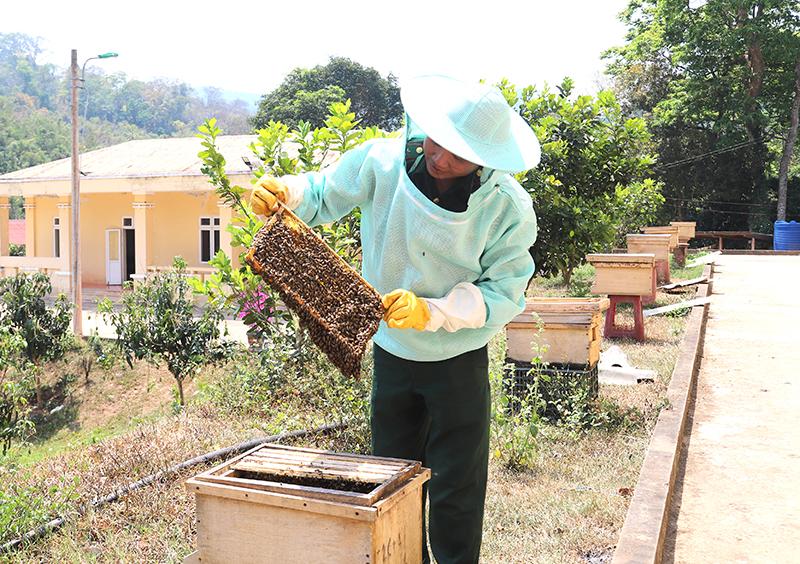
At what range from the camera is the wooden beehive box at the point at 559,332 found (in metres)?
4.98

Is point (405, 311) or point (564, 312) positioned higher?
point (405, 311)

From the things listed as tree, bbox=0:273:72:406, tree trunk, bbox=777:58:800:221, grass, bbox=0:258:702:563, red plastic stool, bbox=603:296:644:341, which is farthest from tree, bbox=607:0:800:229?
grass, bbox=0:258:702:563

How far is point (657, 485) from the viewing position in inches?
146

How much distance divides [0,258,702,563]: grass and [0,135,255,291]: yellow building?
12.6 meters

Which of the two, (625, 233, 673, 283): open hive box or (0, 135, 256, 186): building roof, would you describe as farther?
(0, 135, 256, 186): building roof

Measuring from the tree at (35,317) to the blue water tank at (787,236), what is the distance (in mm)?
23282

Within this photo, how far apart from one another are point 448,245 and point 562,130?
6404 millimetres

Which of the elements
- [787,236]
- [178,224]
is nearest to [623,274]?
[178,224]

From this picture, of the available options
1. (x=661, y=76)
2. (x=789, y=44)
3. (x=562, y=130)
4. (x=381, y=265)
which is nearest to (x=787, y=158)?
(x=789, y=44)

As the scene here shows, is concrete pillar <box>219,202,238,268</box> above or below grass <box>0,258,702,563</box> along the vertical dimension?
above

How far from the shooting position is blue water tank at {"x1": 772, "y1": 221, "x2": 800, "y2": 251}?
26750 mm

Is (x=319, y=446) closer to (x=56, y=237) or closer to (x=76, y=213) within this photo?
(x=76, y=213)

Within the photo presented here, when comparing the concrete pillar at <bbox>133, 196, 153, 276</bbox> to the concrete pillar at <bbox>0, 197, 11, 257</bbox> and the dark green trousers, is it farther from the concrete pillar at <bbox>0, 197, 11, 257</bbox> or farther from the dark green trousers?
the dark green trousers

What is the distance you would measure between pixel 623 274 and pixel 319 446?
4323 millimetres
